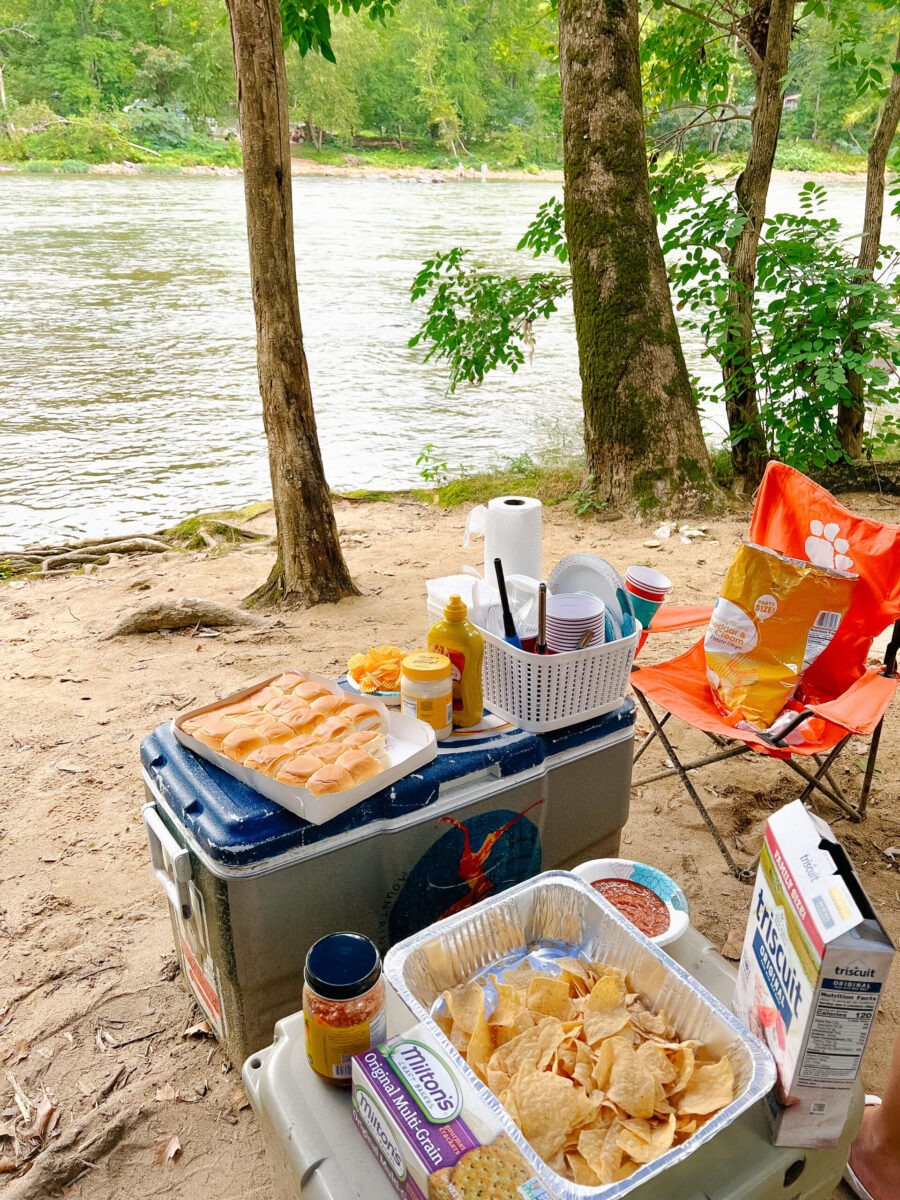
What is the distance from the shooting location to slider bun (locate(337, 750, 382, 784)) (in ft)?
5.54

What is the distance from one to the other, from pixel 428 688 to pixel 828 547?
5.42ft

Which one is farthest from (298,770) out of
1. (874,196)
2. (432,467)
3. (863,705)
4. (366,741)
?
(432,467)

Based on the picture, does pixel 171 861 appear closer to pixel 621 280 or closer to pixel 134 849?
pixel 134 849

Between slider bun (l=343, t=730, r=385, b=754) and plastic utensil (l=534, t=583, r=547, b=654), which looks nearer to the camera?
slider bun (l=343, t=730, r=385, b=754)

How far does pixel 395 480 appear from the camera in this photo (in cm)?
759

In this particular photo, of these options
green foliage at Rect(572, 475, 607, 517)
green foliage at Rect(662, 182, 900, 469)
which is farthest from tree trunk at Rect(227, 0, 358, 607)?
green foliage at Rect(662, 182, 900, 469)

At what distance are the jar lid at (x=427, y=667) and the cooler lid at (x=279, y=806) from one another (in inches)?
6.8

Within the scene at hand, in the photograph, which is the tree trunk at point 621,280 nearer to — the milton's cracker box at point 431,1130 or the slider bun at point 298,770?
the slider bun at point 298,770

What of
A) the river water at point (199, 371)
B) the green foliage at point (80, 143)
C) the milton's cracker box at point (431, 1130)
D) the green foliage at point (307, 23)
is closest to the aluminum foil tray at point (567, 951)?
the milton's cracker box at point (431, 1130)

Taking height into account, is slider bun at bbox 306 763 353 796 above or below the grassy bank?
below

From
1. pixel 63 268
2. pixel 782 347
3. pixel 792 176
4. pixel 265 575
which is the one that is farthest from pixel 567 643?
pixel 792 176

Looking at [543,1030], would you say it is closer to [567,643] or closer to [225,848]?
[225,848]

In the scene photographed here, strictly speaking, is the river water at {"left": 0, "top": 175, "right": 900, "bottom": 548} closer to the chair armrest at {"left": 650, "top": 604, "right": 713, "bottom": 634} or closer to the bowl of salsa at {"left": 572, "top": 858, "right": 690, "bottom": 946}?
the chair armrest at {"left": 650, "top": 604, "right": 713, "bottom": 634}

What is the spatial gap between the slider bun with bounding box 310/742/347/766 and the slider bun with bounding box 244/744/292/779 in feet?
0.19
